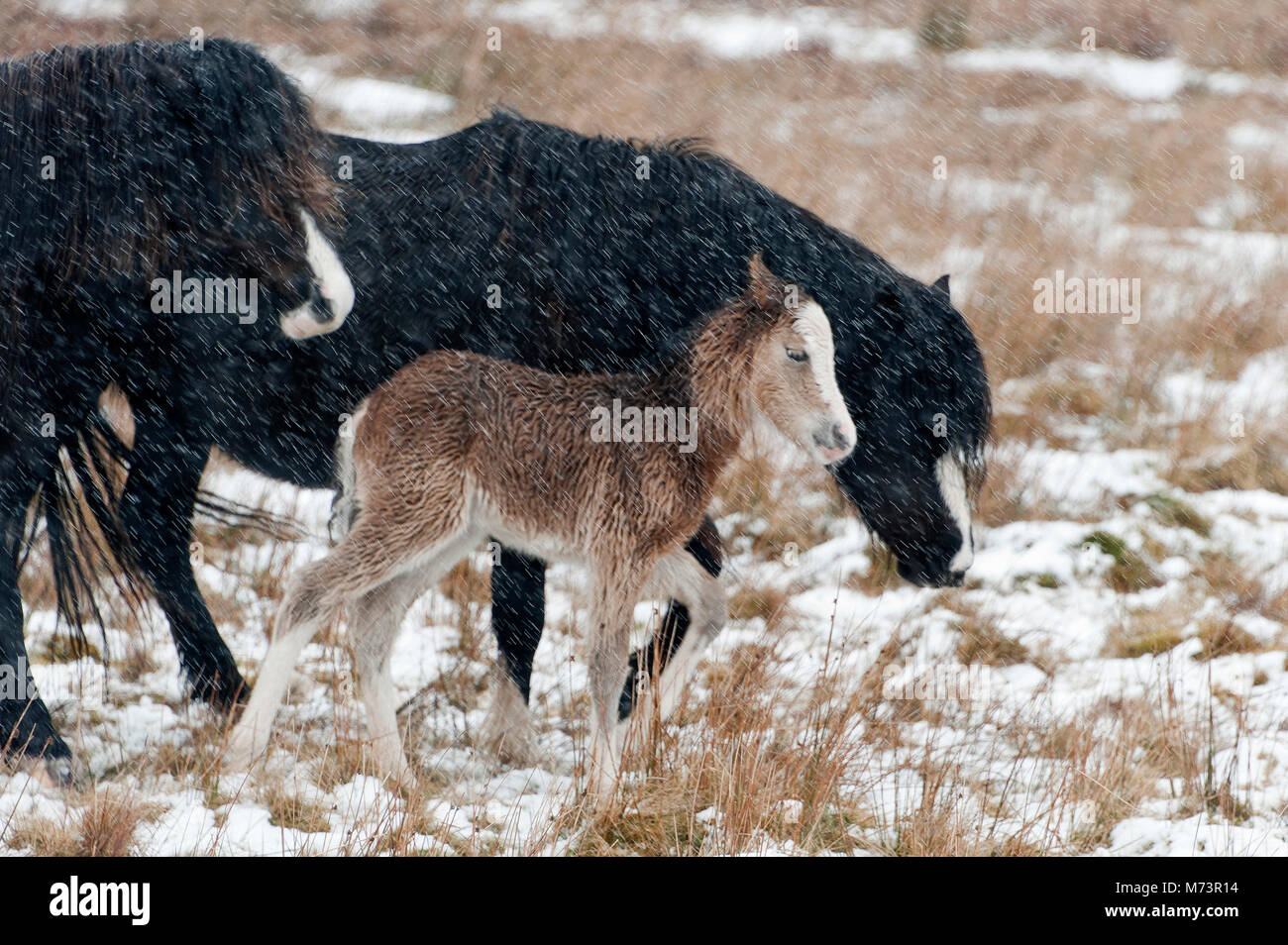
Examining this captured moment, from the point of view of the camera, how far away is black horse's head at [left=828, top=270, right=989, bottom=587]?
4.51 metres

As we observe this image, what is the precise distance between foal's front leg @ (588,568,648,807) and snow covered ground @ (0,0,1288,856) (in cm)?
16

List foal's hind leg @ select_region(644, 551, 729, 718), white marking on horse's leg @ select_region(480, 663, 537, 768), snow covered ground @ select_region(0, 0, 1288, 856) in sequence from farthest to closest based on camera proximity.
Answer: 1. white marking on horse's leg @ select_region(480, 663, 537, 768)
2. foal's hind leg @ select_region(644, 551, 729, 718)
3. snow covered ground @ select_region(0, 0, 1288, 856)

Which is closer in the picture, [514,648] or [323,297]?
[323,297]

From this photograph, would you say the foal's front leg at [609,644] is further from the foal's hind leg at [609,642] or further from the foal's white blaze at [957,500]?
the foal's white blaze at [957,500]

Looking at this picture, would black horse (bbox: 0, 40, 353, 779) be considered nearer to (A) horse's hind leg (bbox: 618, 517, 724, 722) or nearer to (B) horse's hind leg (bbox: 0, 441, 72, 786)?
(B) horse's hind leg (bbox: 0, 441, 72, 786)

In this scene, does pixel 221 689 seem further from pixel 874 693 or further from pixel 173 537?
pixel 874 693

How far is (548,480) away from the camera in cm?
410

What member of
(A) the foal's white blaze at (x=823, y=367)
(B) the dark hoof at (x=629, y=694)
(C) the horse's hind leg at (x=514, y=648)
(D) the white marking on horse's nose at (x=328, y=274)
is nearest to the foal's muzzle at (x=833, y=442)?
(A) the foal's white blaze at (x=823, y=367)

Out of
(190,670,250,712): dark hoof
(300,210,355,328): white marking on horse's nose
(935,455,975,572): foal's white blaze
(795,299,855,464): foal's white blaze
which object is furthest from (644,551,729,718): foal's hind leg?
(190,670,250,712): dark hoof

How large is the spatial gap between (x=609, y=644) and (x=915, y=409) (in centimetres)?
146

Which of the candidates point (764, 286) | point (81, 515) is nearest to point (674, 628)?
point (764, 286)

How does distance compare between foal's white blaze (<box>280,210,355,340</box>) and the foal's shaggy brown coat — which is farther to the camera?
foal's white blaze (<box>280,210,355,340</box>)
